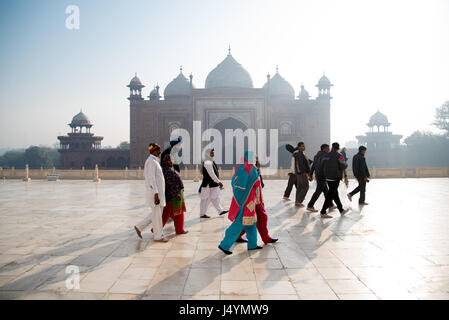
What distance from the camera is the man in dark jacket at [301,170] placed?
7.20 meters

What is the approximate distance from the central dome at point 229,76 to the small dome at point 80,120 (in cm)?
1489

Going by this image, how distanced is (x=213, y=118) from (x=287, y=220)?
73.6ft

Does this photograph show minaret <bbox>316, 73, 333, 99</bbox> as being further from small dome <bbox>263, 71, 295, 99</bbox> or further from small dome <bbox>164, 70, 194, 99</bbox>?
small dome <bbox>164, 70, 194, 99</bbox>

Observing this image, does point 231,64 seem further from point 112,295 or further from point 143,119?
point 112,295

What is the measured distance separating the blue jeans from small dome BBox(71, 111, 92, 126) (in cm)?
3662

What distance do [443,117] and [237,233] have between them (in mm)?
42079

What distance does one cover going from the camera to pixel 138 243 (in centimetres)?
448

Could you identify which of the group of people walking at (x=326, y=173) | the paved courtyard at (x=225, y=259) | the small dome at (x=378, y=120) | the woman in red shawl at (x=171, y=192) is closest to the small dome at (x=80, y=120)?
the small dome at (x=378, y=120)

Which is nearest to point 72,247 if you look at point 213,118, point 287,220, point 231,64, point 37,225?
point 37,225

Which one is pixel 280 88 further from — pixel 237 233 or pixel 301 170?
pixel 237 233

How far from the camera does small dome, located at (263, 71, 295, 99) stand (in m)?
33.3

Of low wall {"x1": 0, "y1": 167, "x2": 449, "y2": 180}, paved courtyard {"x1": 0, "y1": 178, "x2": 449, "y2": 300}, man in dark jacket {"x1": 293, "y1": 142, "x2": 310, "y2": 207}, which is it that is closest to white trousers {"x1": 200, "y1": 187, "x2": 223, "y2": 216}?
paved courtyard {"x1": 0, "y1": 178, "x2": 449, "y2": 300}

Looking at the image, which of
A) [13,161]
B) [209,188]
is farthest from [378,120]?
[13,161]
